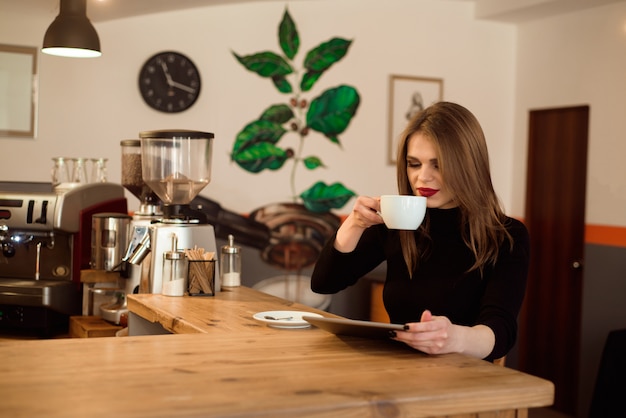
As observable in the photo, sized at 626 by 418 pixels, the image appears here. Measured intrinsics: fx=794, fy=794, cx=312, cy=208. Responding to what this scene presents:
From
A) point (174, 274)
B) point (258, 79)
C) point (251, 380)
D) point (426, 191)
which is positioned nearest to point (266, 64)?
point (258, 79)

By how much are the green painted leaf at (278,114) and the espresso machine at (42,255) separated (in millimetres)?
2050

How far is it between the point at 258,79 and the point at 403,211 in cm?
377

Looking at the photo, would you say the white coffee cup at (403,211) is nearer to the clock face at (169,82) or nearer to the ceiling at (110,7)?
the ceiling at (110,7)

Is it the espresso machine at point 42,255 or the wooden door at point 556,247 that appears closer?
the espresso machine at point 42,255

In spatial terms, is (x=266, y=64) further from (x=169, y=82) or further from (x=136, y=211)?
(x=136, y=211)

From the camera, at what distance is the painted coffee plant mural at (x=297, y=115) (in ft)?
17.6

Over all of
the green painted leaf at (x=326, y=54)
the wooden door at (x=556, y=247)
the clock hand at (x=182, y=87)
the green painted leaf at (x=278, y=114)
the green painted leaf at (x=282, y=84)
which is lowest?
the wooden door at (x=556, y=247)

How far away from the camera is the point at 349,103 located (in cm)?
561

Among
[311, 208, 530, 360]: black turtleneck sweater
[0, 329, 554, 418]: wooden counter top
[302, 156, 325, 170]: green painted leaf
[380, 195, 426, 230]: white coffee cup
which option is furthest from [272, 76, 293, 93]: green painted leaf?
[0, 329, 554, 418]: wooden counter top

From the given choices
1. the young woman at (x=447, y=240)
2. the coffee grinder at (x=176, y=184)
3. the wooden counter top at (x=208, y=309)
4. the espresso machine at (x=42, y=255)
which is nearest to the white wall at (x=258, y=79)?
the espresso machine at (x=42, y=255)

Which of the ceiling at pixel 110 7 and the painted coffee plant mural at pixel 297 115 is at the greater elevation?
the ceiling at pixel 110 7

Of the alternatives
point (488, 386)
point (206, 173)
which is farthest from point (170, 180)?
point (488, 386)

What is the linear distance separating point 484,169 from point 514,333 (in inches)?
17.2

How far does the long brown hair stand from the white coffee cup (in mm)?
243
